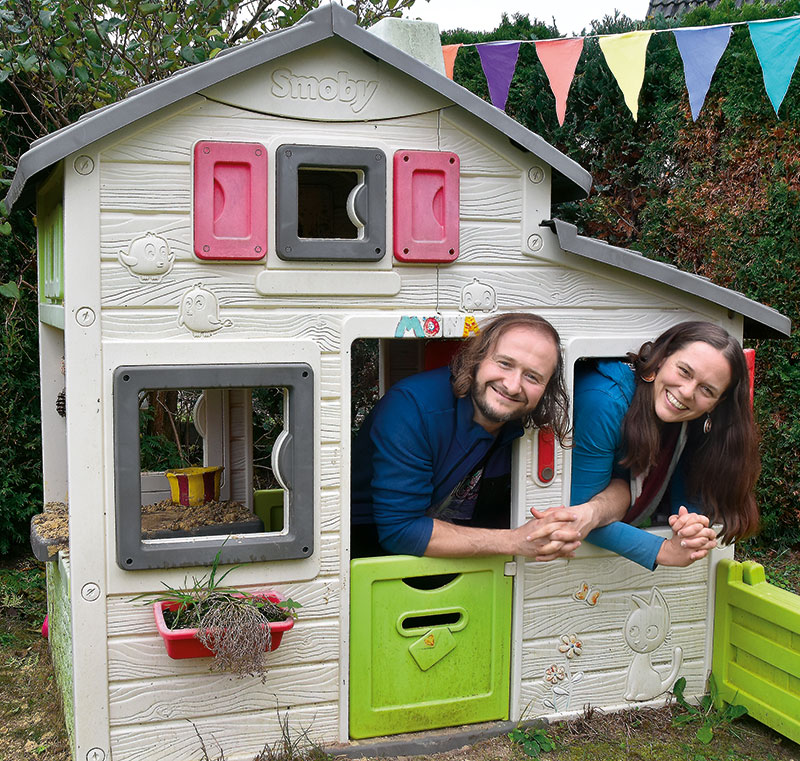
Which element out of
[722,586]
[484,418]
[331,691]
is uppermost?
[484,418]

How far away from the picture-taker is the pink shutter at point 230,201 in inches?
117

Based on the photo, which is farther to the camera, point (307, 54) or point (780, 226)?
point (780, 226)

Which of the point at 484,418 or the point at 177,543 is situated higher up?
the point at 484,418

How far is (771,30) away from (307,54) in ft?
10.1

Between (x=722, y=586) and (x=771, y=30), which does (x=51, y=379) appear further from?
(x=771, y=30)

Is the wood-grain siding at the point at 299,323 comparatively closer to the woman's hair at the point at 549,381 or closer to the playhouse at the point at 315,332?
the playhouse at the point at 315,332

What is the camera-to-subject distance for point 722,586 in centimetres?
383

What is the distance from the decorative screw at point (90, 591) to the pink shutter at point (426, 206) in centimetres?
156

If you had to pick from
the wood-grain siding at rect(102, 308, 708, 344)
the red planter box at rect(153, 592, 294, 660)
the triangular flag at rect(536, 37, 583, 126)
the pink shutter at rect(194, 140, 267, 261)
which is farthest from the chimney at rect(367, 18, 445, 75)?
the red planter box at rect(153, 592, 294, 660)

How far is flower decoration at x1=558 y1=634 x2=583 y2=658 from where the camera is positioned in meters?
3.61

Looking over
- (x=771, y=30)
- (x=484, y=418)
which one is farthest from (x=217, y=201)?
(x=771, y=30)

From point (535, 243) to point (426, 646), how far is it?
1604 mm

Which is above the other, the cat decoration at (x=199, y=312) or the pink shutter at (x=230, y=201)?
the pink shutter at (x=230, y=201)

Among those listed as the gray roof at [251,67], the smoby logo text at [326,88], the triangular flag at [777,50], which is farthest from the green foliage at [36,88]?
the triangular flag at [777,50]
